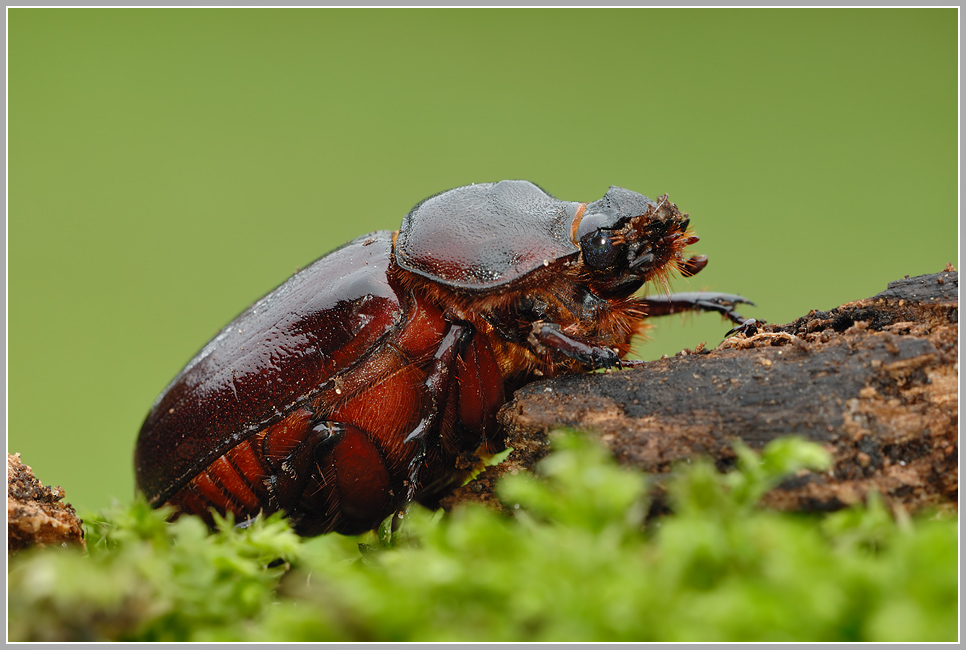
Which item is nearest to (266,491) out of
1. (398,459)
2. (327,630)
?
(398,459)

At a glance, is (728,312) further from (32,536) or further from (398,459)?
(32,536)

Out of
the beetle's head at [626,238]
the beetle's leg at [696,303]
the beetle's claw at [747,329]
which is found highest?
the beetle's head at [626,238]

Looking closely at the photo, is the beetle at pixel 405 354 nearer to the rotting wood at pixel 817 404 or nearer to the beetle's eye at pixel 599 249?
the beetle's eye at pixel 599 249

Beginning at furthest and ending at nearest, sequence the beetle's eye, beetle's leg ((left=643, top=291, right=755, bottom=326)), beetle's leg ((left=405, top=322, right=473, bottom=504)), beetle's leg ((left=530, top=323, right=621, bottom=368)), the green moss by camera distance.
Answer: beetle's leg ((left=643, top=291, right=755, bottom=326)) < the beetle's eye < beetle's leg ((left=405, top=322, right=473, bottom=504)) < beetle's leg ((left=530, top=323, right=621, bottom=368)) < the green moss

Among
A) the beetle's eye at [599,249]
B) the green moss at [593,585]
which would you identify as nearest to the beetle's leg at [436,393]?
the beetle's eye at [599,249]

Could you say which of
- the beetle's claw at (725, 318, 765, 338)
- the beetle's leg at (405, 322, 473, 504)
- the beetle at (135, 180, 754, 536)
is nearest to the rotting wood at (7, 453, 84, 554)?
the beetle at (135, 180, 754, 536)

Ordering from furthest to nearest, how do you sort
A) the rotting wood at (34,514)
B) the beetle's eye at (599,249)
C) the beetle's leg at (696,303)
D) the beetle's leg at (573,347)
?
the beetle's leg at (696,303)
the beetle's eye at (599,249)
the beetle's leg at (573,347)
the rotting wood at (34,514)

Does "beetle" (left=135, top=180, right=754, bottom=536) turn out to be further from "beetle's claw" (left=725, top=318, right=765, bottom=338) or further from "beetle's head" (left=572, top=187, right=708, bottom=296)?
"beetle's claw" (left=725, top=318, right=765, bottom=338)
